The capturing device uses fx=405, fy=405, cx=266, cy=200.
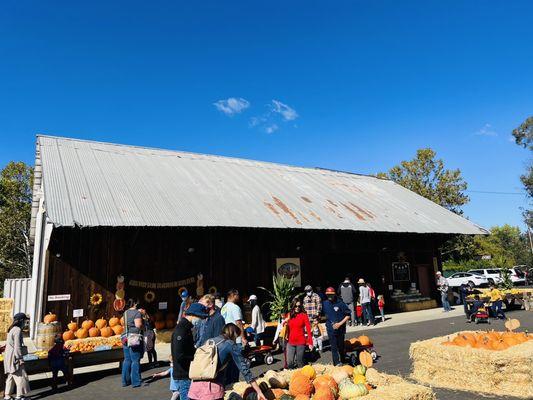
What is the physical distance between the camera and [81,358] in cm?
938

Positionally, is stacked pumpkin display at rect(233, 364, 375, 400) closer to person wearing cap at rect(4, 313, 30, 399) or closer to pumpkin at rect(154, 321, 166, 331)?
person wearing cap at rect(4, 313, 30, 399)

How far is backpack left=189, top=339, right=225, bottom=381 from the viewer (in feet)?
14.3

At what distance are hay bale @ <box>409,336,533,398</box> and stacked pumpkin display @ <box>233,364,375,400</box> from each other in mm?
2535

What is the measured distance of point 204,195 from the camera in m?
18.1

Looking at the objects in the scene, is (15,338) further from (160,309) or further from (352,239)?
(352,239)

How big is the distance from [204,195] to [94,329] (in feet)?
23.3

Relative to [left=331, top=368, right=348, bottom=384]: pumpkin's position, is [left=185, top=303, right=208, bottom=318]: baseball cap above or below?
above

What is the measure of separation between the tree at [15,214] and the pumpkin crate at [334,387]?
3721 cm

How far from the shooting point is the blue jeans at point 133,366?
8430mm

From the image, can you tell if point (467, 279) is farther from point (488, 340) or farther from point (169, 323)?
point (488, 340)

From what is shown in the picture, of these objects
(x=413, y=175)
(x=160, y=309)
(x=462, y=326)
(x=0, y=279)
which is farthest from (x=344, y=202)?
(x=0, y=279)

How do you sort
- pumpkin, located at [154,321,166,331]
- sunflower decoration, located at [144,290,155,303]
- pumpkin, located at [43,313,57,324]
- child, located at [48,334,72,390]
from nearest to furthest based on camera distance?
child, located at [48,334,72,390] → pumpkin, located at [43,313,57,324] → pumpkin, located at [154,321,166,331] → sunflower decoration, located at [144,290,155,303]

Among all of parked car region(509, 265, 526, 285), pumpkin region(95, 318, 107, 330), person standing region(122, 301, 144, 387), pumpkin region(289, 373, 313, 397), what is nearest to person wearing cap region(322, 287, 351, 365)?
pumpkin region(289, 373, 313, 397)

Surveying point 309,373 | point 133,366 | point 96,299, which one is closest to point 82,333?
point 96,299
